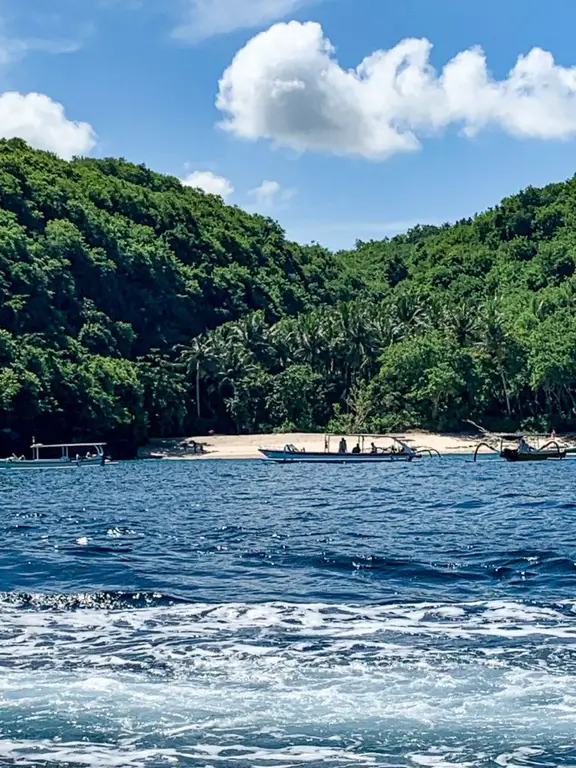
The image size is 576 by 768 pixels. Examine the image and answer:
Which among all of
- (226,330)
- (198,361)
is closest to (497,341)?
(226,330)

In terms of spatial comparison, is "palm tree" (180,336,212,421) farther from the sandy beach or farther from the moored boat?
the moored boat

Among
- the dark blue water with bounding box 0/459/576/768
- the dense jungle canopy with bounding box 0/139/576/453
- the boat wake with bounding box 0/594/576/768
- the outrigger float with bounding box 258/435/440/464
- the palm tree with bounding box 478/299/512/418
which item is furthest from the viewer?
the palm tree with bounding box 478/299/512/418

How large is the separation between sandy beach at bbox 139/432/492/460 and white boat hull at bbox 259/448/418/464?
11700 mm

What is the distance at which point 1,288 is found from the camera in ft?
297

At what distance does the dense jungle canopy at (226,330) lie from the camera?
8594 cm

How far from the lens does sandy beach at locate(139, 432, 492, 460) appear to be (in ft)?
270

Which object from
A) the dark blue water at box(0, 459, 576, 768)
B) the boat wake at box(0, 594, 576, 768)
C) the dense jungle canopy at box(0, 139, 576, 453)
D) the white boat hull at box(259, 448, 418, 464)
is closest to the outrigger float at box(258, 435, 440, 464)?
the white boat hull at box(259, 448, 418, 464)

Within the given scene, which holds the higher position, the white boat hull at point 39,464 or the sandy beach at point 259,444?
the sandy beach at point 259,444

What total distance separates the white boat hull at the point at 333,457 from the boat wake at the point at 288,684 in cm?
5144

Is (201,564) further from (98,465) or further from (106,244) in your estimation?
(106,244)

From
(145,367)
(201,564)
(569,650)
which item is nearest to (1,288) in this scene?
(145,367)

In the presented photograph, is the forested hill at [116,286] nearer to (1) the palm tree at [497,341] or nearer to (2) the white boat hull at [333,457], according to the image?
(2) the white boat hull at [333,457]

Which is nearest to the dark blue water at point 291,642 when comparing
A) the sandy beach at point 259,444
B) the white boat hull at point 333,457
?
the white boat hull at point 333,457

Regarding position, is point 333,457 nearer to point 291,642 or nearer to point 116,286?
point 116,286
